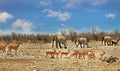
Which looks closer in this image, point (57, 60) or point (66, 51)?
point (57, 60)

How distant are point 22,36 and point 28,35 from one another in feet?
4.34

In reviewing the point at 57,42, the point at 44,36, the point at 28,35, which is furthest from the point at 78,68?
the point at 28,35

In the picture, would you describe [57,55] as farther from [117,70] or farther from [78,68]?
[117,70]

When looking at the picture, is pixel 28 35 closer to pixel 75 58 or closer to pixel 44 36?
pixel 44 36

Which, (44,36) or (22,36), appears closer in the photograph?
(44,36)

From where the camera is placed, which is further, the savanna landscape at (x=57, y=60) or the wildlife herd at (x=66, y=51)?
the wildlife herd at (x=66, y=51)

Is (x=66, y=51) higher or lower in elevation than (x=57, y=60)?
higher

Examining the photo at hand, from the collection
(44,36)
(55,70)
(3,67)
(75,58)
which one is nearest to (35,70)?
(55,70)

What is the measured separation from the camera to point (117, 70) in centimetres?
2352

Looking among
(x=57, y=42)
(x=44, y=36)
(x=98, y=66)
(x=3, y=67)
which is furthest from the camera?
(x=44, y=36)

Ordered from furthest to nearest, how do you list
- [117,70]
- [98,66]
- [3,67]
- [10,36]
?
1. [10,36]
2. [98,66]
3. [3,67]
4. [117,70]

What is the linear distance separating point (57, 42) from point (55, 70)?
33.3 metres

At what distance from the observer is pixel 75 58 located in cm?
3441

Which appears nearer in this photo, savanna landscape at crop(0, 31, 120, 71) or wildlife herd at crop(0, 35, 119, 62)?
savanna landscape at crop(0, 31, 120, 71)
